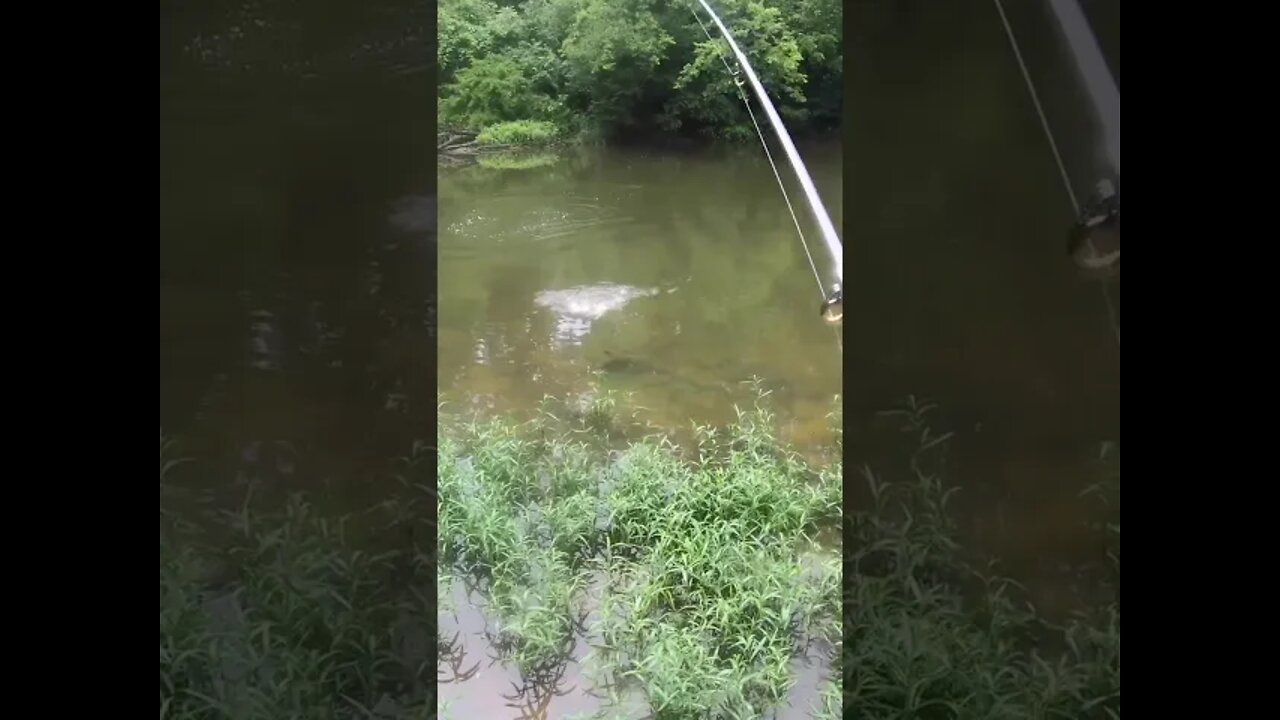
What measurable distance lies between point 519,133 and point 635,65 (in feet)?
0.95

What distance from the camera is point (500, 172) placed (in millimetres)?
1865

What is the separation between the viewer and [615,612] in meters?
1.73

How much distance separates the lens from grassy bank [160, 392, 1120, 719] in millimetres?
1437

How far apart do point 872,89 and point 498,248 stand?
2.69ft

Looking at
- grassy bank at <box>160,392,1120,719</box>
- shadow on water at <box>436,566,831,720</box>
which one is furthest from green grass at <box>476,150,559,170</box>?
shadow on water at <box>436,566,831,720</box>

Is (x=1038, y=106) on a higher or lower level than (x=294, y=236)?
higher

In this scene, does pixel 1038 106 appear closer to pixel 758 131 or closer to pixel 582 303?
pixel 758 131

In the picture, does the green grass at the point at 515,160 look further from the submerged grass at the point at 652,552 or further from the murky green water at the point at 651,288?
the submerged grass at the point at 652,552

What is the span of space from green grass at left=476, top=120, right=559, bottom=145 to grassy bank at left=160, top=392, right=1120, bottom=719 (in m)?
0.69

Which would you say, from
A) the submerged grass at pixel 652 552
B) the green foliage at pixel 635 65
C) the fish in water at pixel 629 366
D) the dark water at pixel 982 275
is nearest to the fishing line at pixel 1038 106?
the dark water at pixel 982 275

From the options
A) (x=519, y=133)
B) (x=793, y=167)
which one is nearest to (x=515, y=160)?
(x=519, y=133)

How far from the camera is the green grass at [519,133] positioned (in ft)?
6.08
